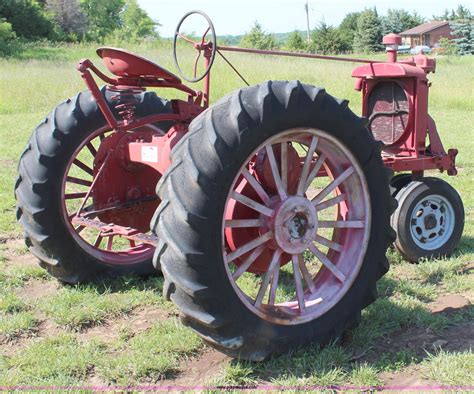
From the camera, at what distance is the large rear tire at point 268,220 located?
2732 mm

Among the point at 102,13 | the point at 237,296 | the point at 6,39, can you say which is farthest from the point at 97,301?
the point at 102,13

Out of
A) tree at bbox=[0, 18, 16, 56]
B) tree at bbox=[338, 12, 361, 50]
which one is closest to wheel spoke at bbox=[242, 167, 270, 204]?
tree at bbox=[0, 18, 16, 56]

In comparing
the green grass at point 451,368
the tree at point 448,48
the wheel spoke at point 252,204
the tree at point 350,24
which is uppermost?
the tree at point 350,24

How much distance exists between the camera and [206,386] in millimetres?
2904

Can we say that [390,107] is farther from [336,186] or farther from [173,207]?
[173,207]

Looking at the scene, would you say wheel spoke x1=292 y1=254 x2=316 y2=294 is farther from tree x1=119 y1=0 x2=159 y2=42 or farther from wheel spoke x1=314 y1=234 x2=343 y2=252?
tree x1=119 y1=0 x2=159 y2=42

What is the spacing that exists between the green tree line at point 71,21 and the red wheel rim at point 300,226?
42.6 metres

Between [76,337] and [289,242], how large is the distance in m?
1.35

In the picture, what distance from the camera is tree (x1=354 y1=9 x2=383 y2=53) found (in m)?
62.1

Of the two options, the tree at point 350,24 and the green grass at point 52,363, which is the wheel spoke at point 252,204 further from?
the tree at point 350,24

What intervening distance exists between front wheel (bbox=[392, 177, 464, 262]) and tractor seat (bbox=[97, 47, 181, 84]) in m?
2.04

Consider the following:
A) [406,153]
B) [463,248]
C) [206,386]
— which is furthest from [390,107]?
[206,386]

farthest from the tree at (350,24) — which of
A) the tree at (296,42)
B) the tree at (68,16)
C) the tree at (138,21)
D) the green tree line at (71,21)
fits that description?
the tree at (68,16)

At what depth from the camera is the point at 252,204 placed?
307cm
